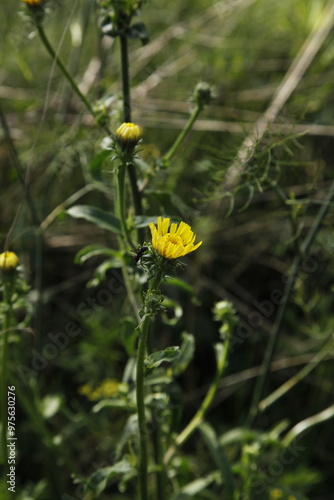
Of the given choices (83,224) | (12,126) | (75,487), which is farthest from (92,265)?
(75,487)

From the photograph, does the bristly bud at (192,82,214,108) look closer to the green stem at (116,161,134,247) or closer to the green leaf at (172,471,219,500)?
the green stem at (116,161,134,247)

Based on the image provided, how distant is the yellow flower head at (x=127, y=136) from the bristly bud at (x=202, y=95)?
0.75ft

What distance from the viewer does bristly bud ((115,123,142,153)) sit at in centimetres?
93

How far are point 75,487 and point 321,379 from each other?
2.53 ft

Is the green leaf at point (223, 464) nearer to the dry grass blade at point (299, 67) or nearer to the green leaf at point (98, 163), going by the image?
the green leaf at point (98, 163)

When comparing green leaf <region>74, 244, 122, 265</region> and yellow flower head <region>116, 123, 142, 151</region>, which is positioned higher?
yellow flower head <region>116, 123, 142, 151</region>

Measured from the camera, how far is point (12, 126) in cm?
204

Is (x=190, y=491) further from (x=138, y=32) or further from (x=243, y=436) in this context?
(x=138, y=32)

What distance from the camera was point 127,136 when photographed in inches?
→ 36.5

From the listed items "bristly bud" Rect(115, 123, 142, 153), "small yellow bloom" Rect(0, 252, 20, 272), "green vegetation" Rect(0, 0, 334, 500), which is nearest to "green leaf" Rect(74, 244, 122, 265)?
"green vegetation" Rect(0, 0, 334, 500)

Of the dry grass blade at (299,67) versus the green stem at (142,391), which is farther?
the dry grass blade at (299,67)

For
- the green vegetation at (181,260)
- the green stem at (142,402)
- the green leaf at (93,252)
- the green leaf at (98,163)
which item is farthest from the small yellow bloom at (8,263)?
the green stem at (142,402)

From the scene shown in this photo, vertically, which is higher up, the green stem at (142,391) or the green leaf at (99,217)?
the green leaf at (99,217)

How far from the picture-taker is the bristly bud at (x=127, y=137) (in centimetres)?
93
